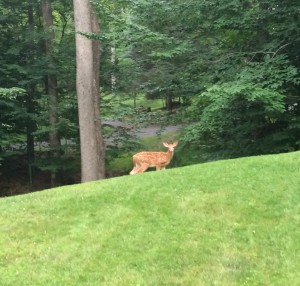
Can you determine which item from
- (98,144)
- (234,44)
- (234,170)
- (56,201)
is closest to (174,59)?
(234,44)

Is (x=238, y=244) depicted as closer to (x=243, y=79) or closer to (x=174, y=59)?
(x=243, y=79)

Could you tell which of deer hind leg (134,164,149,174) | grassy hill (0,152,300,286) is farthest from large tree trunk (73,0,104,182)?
grassy hill (0,152,300,286)

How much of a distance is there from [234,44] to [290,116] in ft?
9.58

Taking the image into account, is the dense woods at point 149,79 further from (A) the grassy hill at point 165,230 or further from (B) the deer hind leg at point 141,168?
(A) the grassy hill at point 165,230

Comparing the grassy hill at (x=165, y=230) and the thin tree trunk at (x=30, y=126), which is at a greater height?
the grassy hill at (x=165, y=230)

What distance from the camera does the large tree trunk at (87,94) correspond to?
12969 millimetres

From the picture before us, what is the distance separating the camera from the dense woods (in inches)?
468

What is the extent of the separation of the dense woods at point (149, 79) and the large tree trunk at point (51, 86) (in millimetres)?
40

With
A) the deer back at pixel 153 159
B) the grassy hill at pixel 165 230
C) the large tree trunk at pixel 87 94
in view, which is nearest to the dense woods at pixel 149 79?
the large tree trunk at pixel 87 94

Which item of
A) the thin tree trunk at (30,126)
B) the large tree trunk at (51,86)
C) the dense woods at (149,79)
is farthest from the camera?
the thin tree trunk at (30,126)

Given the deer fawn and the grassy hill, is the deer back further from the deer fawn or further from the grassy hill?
the grassy hill

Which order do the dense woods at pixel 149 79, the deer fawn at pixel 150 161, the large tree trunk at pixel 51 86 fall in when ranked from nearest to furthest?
the deer fawn at pixel 150 161, the dense woods at pixel 149 79, the large tree trunk at pixel 51 86

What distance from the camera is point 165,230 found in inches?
263

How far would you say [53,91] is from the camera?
17.8m
